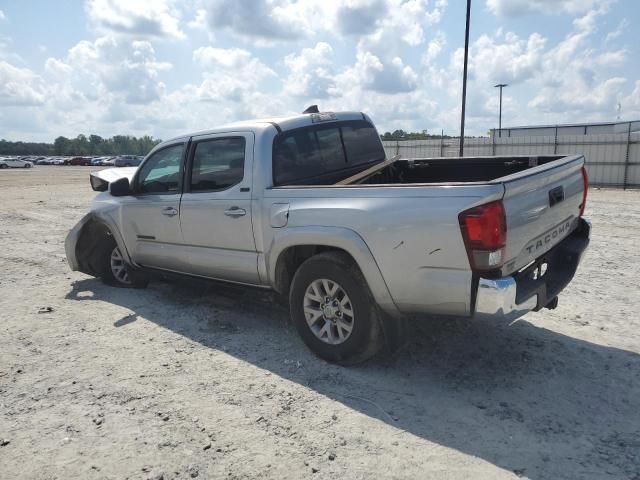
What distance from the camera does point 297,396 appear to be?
3.54m

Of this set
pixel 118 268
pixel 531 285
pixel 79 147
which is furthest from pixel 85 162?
pixel 531 285

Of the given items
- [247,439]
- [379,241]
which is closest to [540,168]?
[379,241]

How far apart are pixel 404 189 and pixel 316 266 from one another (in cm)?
93

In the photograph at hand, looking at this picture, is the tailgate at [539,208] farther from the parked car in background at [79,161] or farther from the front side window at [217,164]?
the parked car in background at [79,161]

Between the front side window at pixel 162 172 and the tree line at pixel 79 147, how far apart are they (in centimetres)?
10950

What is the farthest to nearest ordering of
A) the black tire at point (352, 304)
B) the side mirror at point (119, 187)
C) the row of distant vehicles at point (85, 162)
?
the row of distant vehicles at point (85, 162) < the side mirror at point (119, 187) < the black tire at point (352, 304)

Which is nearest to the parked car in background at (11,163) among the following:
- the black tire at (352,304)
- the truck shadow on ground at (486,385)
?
the truck shadow on ground at (486,385)

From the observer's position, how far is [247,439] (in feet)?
9.98

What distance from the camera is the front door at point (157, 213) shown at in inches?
200

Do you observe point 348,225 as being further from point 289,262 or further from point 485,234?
point 485,234

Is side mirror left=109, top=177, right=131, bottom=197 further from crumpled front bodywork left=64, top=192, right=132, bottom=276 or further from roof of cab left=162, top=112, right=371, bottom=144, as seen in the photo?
roof of cab left=162, top=112, right=371, bottom=144

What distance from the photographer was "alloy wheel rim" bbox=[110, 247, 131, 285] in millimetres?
6301

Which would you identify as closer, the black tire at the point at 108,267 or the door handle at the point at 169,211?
the door handle at the point at 169,211

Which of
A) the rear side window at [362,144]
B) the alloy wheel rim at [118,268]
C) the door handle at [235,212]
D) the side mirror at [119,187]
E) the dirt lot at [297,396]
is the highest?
the rear side window at [362,144]
